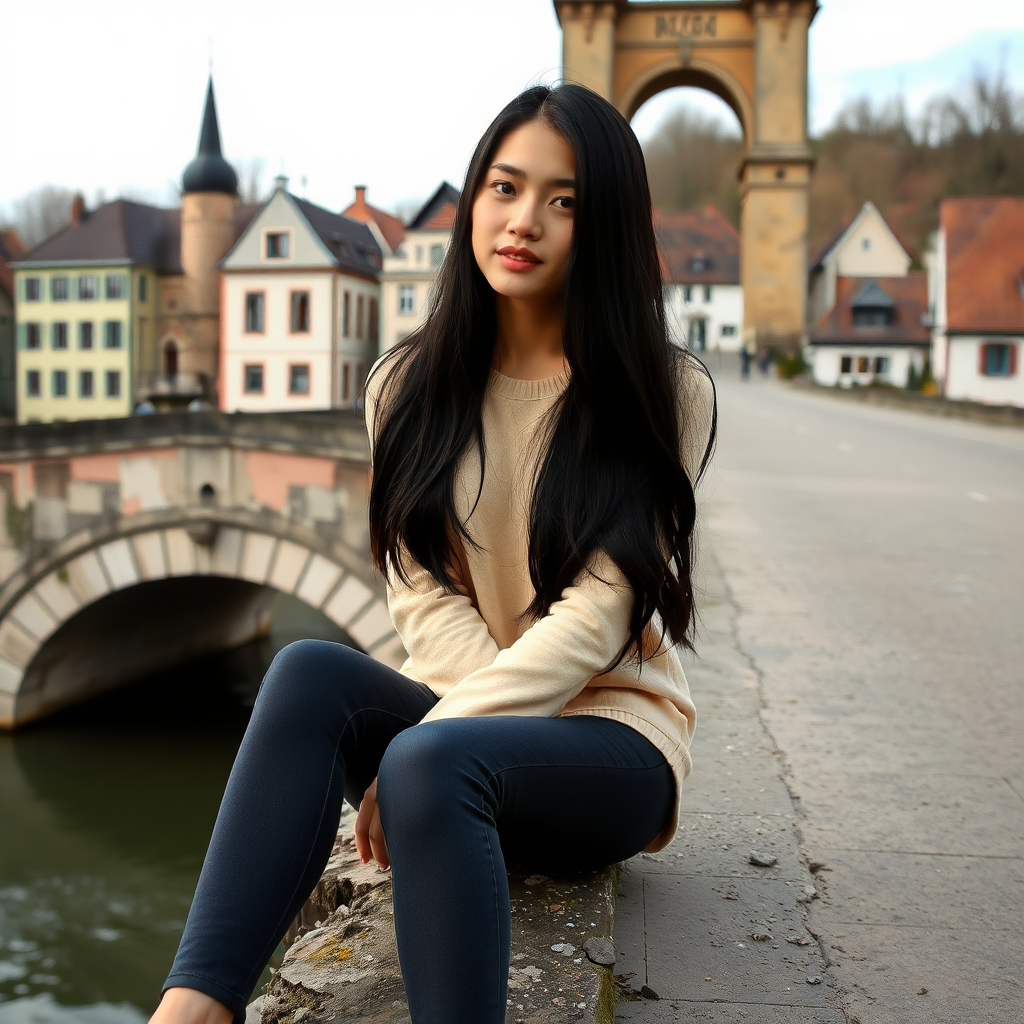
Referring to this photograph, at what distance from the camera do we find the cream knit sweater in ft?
6.16

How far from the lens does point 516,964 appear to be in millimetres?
1776

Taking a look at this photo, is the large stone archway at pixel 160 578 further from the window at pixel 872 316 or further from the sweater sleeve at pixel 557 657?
the window at pixel 872 316

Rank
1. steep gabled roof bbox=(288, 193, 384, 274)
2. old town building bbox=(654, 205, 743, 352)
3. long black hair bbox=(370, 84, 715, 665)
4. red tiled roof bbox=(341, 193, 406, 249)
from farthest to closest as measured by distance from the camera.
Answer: old town building bbox=(654, 205, 743, 352) → red tiled roof bbox=(341, 193, 406, 249) → steep gabled roof bbox=(288, 193, 384, 274) → long black hair bbox=(370, 84, 715, 665)

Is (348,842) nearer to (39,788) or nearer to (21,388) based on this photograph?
(39,788)

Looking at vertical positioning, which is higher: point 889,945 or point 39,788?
point 889,945

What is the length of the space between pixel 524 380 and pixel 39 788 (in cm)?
1011

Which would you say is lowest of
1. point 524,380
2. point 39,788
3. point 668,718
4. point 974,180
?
point 39,788

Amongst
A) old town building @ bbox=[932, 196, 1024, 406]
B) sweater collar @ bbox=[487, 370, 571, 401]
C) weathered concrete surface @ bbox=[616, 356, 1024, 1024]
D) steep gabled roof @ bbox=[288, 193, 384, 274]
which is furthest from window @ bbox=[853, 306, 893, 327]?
sweater collar @ bbox=[487, 370, 571, 401]

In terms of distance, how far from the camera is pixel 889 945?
6.75 ft

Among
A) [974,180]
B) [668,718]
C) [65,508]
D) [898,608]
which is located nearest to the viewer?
[668,718]

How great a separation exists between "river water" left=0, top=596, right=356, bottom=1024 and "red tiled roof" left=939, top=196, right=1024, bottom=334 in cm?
2789

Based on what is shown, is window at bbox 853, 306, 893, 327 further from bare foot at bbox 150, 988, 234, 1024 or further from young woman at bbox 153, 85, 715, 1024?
bare foot at bbox 150, 988, 234, 1024

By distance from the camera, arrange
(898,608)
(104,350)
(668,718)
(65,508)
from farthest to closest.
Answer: (104,350), (65,508), (898,608), (668,718)

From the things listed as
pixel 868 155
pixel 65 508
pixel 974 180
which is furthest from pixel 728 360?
pixel 65 508
